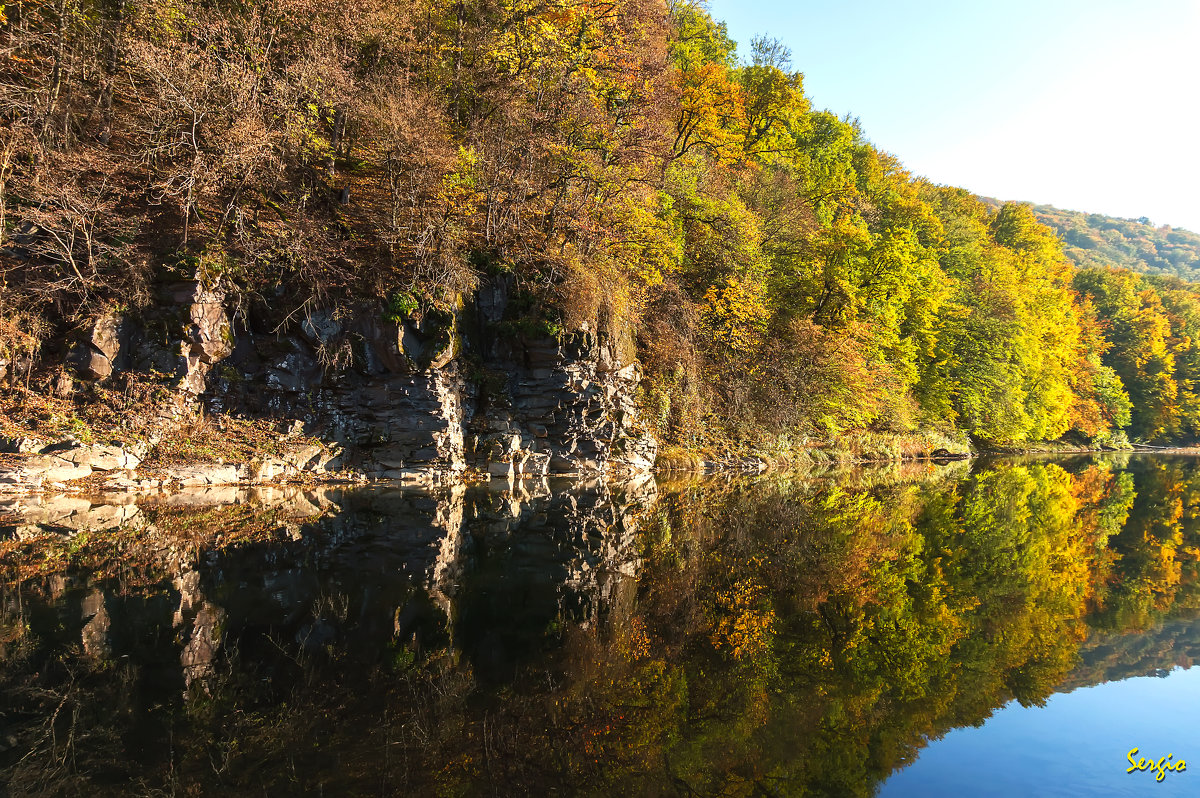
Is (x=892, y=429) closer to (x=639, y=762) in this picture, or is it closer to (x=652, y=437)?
(x=652, y=437)

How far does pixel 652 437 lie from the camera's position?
2164 cm

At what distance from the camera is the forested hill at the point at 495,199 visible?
1403cm

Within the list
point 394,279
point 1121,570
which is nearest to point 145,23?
point 394,279

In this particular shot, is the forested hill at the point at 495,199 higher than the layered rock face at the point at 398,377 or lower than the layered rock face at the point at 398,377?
higher

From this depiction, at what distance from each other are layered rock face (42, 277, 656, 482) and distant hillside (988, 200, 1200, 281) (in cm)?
12186

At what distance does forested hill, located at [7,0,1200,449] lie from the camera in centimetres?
1403

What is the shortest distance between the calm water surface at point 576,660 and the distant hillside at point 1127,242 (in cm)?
12747

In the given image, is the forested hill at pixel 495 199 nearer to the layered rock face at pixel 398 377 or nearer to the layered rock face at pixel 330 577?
the layered rock face at pixel 398 377

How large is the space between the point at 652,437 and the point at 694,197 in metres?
10.3

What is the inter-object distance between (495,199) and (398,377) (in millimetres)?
6762

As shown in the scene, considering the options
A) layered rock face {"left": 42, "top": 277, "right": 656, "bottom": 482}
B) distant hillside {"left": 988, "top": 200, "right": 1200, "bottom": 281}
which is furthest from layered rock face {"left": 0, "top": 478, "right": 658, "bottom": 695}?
distant hillside {"left": 988, "top": 200, "right": 1200, "bottom": 281}

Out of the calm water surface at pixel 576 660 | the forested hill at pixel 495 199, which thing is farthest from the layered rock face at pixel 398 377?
the calm water surface at pixel 576 660
